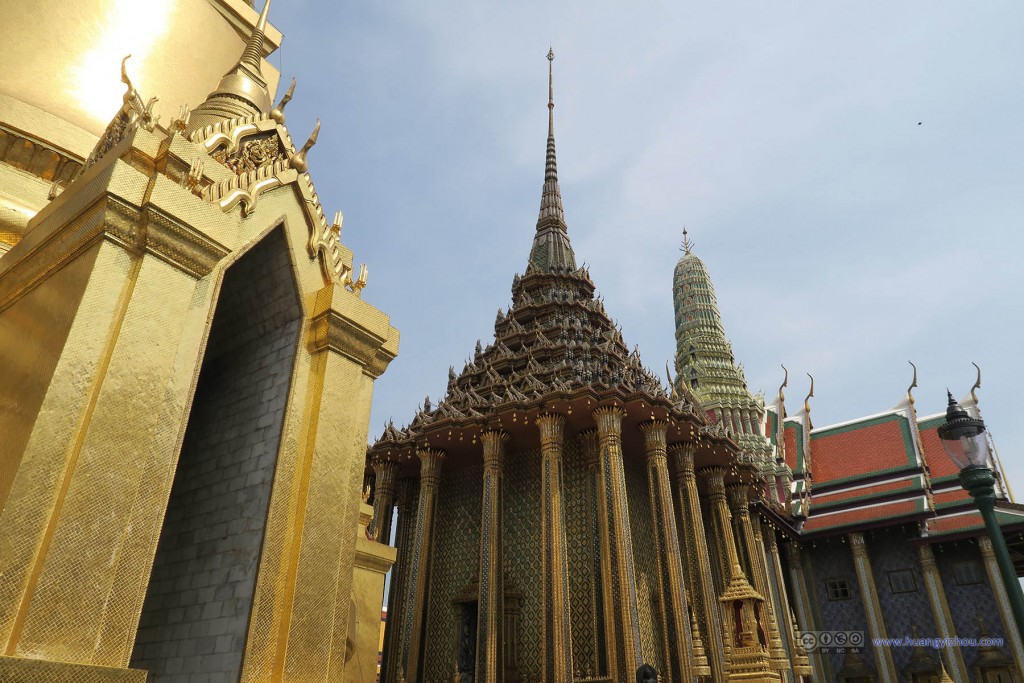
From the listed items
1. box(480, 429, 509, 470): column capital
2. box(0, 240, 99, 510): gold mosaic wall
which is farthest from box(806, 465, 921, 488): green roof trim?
box(0, 240, 99, 510): gold mosaic wall

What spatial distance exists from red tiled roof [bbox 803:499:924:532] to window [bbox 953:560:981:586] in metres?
2.33

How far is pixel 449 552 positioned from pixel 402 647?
8.63 feet

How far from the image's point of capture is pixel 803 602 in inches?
993

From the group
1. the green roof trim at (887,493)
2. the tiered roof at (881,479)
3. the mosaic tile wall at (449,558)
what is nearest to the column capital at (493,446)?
the mosaic tile wall at (449,558)

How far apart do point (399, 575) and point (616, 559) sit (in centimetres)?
604

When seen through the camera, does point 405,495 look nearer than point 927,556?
Yes

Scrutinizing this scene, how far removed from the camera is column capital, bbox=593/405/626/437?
15.0 meters

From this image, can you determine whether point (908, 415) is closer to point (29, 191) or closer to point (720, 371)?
point (720, 371)

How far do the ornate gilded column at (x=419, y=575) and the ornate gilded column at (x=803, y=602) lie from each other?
15408mm

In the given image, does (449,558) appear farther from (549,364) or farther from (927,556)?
(927,556)

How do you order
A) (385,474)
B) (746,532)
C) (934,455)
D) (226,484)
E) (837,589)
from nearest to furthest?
(226,484) → (385,474) → (746,532) → (837,589) → (934,455)

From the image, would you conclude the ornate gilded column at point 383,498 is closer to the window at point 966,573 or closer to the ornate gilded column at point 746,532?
the ornate gilded column at point 746,532

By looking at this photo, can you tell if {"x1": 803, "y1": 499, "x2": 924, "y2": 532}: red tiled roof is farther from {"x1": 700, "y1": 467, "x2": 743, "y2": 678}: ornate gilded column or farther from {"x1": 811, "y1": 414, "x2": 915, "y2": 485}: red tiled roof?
{"x1": 700, "y1": 467, "x2": 743, "y2": 678}: ornate gilded column

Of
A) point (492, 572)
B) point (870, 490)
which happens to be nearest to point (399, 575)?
point (492, 572)
